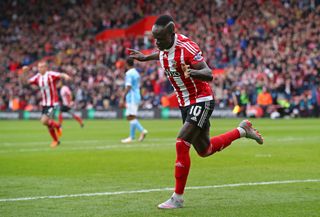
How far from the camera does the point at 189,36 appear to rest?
4203 centimetres

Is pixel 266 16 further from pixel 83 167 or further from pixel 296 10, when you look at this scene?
pixel 83 167

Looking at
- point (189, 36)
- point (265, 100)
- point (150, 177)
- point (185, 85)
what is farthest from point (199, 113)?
point (189, 36)

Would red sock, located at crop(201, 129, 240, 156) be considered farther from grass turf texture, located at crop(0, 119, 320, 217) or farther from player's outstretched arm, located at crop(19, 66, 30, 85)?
player's outstretched arm, located at crop(19, 66, 30, 85)

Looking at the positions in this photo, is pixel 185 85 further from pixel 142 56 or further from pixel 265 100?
pixel 265 100

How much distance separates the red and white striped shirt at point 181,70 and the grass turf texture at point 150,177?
133 cm

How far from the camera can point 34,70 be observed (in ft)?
152

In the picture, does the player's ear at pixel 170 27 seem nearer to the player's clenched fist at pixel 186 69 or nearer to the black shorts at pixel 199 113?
the player's clenched fist at pixel 186 69

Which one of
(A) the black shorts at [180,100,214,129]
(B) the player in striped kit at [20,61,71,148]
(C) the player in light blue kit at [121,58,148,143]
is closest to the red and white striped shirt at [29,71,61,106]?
(B) the player in striped kit at [20,61,71,148]

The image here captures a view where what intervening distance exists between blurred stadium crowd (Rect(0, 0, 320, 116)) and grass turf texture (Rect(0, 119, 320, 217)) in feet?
52.0

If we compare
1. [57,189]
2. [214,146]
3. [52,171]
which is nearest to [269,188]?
[214,146]

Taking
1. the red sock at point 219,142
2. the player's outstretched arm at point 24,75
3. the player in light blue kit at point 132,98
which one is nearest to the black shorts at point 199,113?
the red sock at point 219,142

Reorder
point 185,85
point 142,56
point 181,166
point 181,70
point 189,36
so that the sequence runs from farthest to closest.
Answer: point 189,36 → point 142,56 → point 185,85 → point 181,70 → point 181,166

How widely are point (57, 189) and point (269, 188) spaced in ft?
10.0

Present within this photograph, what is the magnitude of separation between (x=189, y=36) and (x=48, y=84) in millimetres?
23478
